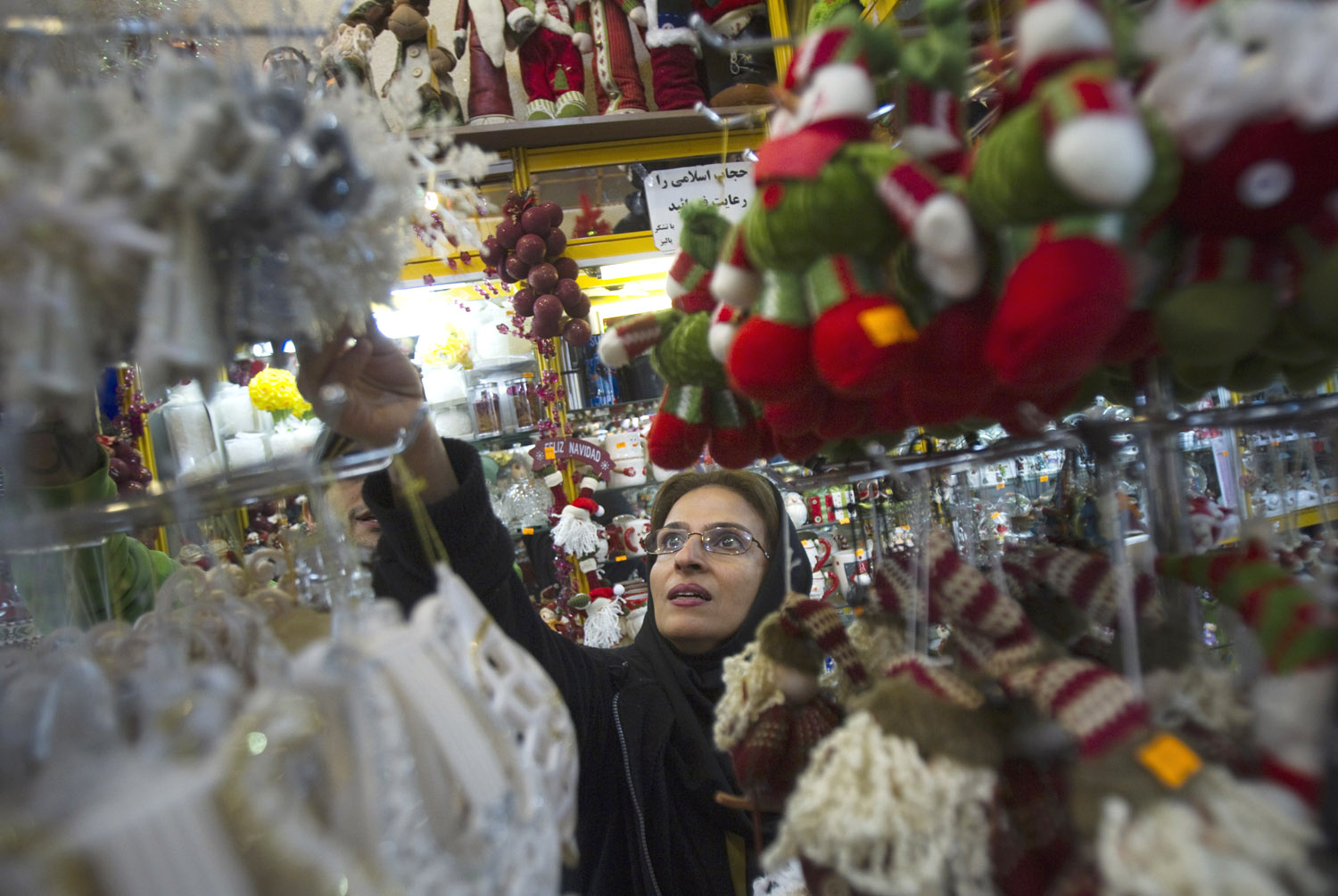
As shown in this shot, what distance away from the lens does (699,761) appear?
3.76ft

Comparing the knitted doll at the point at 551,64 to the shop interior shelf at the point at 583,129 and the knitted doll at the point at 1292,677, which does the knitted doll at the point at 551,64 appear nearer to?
the shop interior shelf at the point at 583,129

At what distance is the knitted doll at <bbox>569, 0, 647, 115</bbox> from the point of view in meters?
2.21

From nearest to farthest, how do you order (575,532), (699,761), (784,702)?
(784,702) < (699,761) < (575,532)

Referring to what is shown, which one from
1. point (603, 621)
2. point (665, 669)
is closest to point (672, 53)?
point (603, 621)

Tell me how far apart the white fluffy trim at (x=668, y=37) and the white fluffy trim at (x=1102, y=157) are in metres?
1.98

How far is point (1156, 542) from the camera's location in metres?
0.62

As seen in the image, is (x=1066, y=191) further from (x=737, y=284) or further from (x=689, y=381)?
(x=689, y=381)

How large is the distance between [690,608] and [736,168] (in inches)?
58.7

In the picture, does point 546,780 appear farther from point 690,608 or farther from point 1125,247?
point 690,608

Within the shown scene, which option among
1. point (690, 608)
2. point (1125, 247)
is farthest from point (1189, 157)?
point (690, 608)

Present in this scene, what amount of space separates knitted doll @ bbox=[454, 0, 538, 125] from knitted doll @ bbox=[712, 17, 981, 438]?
1813 mm

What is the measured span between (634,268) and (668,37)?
61cm

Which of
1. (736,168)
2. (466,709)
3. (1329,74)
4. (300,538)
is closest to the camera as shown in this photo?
(1329,74)

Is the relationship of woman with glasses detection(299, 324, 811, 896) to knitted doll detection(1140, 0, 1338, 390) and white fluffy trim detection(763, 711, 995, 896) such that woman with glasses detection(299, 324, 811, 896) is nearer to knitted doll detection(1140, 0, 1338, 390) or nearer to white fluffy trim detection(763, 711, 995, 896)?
white fluffy trim detection(763, 711, 995, 896)
